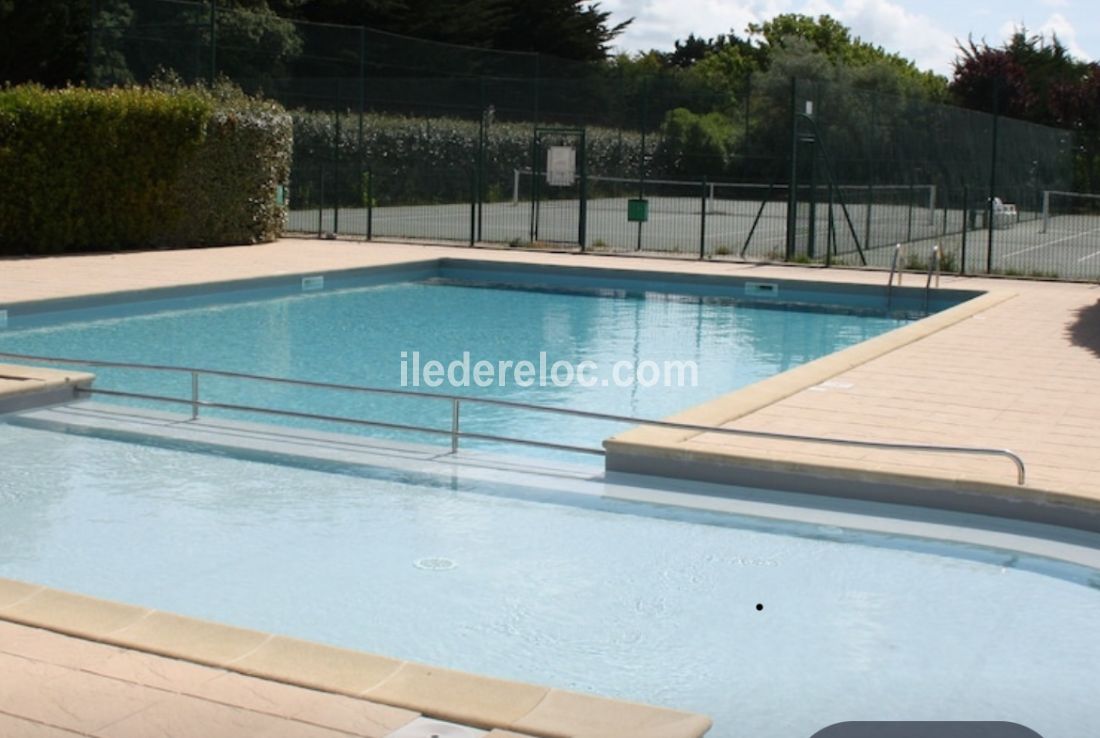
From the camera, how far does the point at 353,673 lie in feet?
15.5

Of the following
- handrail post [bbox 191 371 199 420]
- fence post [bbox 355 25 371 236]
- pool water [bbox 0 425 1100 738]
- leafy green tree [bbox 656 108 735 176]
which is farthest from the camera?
leafy green tree [bbox 656 108 735 176]

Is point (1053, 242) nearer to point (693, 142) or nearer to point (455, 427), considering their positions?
point (693, 142)

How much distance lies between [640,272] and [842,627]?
13.8 meters

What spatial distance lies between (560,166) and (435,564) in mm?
16744

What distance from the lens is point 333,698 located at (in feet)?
14.7

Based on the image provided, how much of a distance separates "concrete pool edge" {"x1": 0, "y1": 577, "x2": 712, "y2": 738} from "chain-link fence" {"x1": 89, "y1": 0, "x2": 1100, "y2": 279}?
53.3 ft

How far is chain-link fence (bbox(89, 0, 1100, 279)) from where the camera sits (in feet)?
76.2

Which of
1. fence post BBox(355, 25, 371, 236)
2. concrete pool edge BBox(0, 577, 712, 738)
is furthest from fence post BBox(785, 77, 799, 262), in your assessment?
concrete pool edge BBox(0, 577, 712, 738)

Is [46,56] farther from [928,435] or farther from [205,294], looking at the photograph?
[928,435]

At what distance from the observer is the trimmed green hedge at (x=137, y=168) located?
1898 cm

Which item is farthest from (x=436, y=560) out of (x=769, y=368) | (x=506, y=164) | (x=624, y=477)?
(x=506, y=164)

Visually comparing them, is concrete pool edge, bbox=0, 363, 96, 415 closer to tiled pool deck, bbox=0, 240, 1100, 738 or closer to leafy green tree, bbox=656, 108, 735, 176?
tiled pool deck, bbox=0, 240, 1100, 738

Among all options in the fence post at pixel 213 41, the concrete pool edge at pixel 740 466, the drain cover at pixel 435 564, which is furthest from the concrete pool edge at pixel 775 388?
the fence post at pixel 213 41

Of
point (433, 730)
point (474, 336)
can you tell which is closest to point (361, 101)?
point (474, 336)
